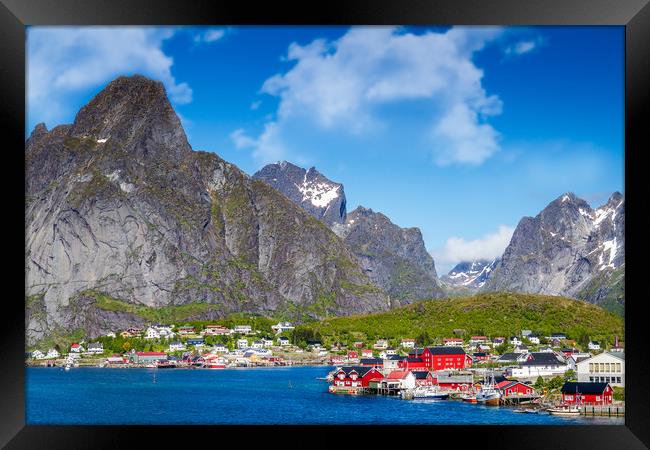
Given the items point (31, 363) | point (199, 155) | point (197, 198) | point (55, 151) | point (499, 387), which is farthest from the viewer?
point (199, 155)

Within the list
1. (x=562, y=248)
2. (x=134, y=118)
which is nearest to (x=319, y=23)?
(x=134, y=118)

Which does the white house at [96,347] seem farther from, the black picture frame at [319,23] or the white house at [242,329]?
the black picture frame at [319,23]

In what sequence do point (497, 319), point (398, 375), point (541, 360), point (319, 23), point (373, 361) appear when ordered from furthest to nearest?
point (497, 319) → point (373, 361) → point (398, 375) → point (541, 360) → point (319, 23)

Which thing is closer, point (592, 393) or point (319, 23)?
point (319, 23)

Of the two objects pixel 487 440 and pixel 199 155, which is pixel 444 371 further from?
pixel 199 155

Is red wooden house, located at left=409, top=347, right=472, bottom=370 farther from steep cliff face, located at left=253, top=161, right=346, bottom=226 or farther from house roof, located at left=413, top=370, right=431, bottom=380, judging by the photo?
steep cliff face, located at left=253, top=161, right=346, bottom=226

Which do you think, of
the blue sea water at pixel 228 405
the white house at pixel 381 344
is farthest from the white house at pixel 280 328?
the blue sea water at pixel 228 405

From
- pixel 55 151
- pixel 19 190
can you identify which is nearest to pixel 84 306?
pixel 55 151

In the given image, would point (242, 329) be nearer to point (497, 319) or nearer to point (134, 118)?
point (497, 319)
